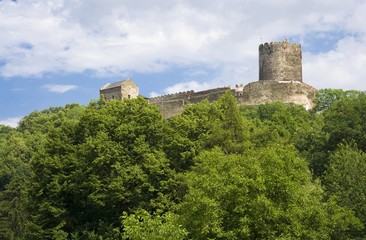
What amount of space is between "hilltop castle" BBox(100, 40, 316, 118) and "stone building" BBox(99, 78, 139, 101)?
12.5 meters

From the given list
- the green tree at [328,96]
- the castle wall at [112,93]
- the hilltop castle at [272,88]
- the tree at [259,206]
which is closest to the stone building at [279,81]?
the hilltop castle at [272,88]

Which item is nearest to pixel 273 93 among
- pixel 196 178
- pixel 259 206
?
pixel 196 178

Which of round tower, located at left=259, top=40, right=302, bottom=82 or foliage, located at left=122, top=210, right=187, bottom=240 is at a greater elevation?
round tower, located at left=259, top=40, right=302, bottom=82

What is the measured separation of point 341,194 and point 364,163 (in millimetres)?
3118

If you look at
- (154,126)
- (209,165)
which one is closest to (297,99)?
(154,126)

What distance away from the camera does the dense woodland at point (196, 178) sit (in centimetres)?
2559

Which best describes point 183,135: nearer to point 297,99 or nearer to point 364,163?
point 364,163

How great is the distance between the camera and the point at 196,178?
27.4 meters

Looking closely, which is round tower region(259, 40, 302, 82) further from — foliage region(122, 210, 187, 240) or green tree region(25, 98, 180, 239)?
foliage region(122, 210, 187, 240)

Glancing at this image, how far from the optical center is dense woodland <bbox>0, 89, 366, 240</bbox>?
1008 inches

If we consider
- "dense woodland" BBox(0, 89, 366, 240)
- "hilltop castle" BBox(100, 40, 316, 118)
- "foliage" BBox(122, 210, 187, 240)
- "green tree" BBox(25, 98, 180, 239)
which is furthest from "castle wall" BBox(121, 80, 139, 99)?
"foliage" BBox(122, 210, 187, 240)

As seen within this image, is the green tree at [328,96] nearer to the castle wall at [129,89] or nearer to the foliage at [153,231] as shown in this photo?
the castle wall at [129,89]

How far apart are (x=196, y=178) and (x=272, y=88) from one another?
44.2m

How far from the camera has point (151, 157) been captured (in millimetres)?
38594
